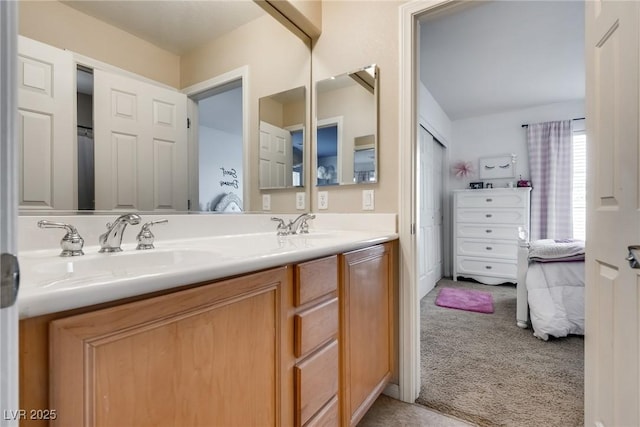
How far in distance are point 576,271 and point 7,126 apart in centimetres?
309

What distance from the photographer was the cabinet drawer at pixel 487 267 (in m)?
3.94

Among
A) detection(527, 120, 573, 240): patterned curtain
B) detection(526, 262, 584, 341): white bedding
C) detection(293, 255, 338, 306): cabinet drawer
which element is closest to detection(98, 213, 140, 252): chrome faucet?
detection(293, 255, 338, 306): cabinet drawer

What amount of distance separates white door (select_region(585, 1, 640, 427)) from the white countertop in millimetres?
815

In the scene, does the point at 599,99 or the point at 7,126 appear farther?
the point at 599,99

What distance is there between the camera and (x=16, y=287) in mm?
344

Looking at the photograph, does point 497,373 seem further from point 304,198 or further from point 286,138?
point 286,138

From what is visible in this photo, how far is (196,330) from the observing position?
645 mm

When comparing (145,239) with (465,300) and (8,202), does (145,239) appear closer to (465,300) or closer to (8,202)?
(8,202)

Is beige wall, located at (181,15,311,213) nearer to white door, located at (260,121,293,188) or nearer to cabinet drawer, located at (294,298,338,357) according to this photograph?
white door, located at (260,121,293,188)

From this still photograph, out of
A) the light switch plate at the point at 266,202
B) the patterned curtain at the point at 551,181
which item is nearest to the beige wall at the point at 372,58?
the light switch plate at the point at 266,202

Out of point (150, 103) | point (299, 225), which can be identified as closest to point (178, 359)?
point (150, 103)

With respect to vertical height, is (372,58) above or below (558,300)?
above

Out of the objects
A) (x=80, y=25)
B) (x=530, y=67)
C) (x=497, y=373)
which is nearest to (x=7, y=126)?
(x=80, y=25)

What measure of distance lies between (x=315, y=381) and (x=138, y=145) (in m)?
1.08
